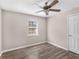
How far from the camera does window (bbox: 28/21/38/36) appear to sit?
5.04m

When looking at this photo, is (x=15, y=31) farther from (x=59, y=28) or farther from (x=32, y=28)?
(x=59, y=28)

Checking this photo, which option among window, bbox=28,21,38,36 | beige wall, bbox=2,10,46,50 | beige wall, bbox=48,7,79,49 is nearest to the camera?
beige wall, bbox=2,10,46,50

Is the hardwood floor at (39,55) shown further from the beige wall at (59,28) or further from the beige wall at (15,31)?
the beige wall at (59,28)

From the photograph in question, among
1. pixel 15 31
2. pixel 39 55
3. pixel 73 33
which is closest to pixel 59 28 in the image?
pixel 73 33

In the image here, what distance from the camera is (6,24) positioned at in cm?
377

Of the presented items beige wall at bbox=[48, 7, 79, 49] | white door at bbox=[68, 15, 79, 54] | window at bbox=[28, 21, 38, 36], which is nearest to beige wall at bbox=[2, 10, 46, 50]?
window at bbox=[28, 21, 38, 36]

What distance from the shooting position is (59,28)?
455 centimetres

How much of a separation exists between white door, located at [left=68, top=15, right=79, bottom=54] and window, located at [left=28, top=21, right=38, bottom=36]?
2.60 m

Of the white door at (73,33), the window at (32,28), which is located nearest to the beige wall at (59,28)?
the white door at (73,33)

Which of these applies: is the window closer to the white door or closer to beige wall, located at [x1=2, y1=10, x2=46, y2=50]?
beige wall, located at [x1=2, y1=10, x2=46, y2=50]

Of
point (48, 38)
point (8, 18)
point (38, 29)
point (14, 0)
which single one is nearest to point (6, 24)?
point (8, 18)

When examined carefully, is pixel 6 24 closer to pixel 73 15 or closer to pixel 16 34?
pixel 16 34

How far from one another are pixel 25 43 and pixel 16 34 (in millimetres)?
942

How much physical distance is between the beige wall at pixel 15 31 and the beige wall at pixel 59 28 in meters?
1.41
